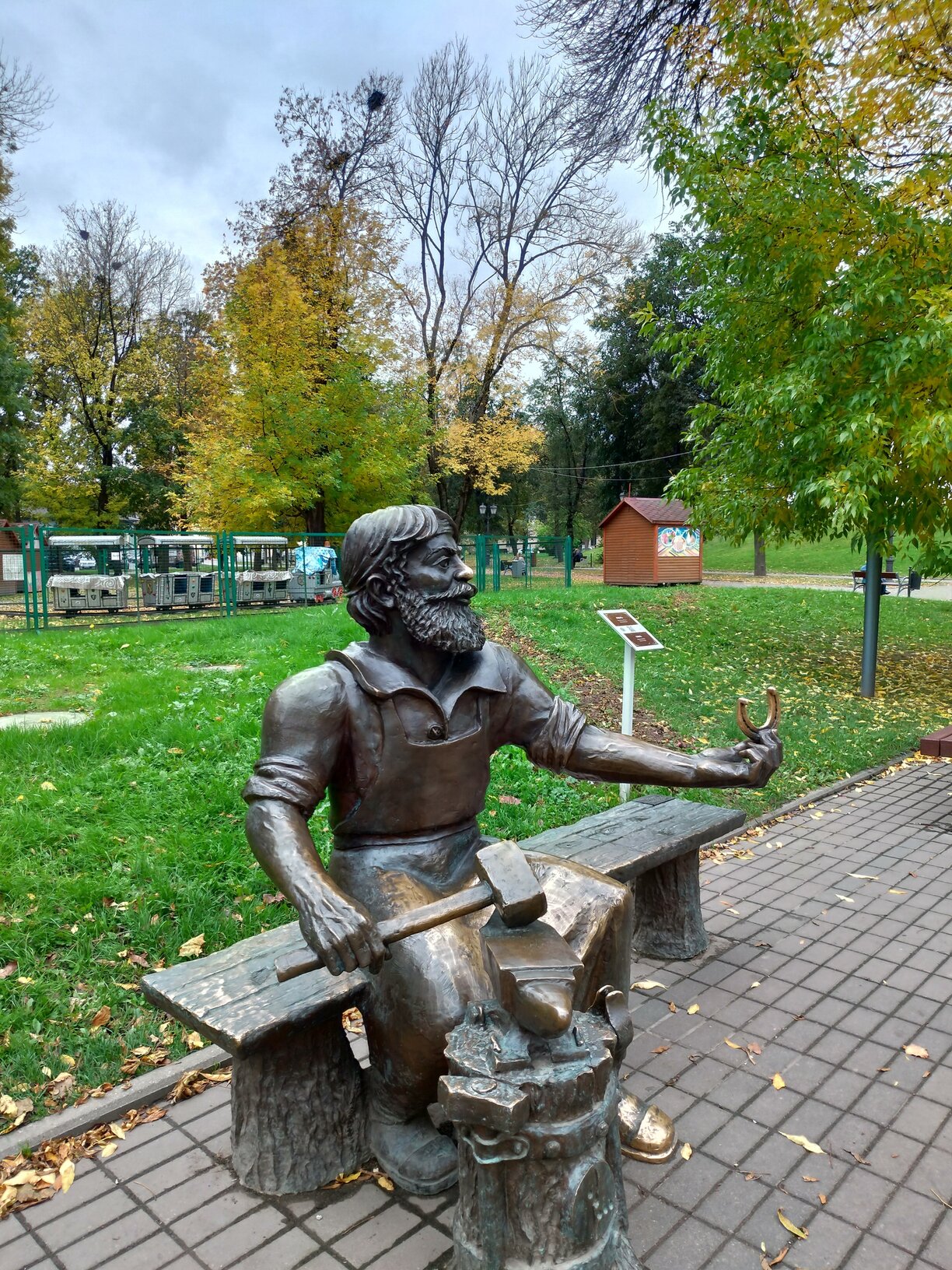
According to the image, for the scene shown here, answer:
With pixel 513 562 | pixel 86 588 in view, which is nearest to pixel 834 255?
pixel 86 588

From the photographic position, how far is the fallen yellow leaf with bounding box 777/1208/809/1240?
2197 millimetres

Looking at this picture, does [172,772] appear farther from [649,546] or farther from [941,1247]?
[649,546]

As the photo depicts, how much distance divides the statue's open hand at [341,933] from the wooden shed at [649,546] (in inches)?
799

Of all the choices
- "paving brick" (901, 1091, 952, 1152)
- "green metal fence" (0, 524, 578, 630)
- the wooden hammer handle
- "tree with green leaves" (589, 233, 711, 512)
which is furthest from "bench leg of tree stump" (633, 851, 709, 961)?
"tree with green leaves" (589, 233, 711, 512)

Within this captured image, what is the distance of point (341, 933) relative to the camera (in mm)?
1876

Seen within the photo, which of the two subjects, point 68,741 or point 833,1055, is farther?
point 68,741

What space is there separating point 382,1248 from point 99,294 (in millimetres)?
30209

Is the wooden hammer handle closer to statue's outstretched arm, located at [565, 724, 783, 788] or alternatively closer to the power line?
statue's outstretched arm, located at [565, 724, 783, 788]

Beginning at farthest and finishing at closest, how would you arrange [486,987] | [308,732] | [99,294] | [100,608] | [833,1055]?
[99,294] → [100,608] → [833,1055] → [308,732] → [486,987]

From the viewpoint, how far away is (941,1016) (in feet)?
10.8

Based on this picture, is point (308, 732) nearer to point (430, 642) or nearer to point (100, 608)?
point (430, 642)

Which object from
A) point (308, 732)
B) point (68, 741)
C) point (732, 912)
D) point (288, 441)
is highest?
point (288, 441)

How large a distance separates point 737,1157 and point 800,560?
Result: 3580 cm

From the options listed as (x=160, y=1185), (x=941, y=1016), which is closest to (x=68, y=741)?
(x=160, y=1185)
